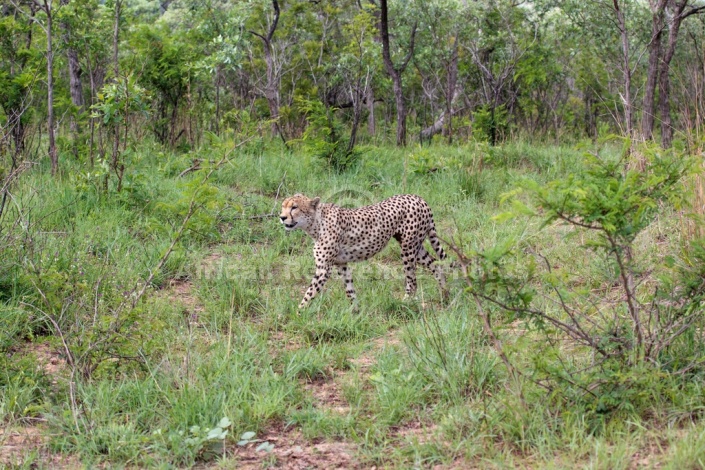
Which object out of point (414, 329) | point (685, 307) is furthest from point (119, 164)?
point (685, 307)

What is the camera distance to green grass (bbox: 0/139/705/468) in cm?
369

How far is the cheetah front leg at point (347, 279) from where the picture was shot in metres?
5.96

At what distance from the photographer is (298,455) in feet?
12.4

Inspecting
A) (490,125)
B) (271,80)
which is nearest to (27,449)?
(490,125)

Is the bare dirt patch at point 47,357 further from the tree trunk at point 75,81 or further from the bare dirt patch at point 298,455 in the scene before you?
the tree trunk at point 75,81

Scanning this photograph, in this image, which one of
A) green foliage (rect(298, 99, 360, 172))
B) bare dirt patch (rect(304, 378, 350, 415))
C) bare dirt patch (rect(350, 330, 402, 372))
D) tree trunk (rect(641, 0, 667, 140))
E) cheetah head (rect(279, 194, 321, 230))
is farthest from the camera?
green foliage (rect(298, 99, 360, 172))

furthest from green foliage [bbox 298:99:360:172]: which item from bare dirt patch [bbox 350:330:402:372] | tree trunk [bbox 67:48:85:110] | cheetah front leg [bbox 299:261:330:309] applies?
bare dirt patch [bbox 350:330:402:372]

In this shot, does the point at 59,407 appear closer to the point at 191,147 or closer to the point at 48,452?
the point at 48,452

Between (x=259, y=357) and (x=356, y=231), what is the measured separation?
1726mm

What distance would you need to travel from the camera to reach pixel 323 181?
8.52 meters

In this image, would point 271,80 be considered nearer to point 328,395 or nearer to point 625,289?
point 328,395

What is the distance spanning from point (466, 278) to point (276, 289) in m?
2.45

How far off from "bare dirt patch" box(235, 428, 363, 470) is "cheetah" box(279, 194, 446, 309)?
1.89 metres

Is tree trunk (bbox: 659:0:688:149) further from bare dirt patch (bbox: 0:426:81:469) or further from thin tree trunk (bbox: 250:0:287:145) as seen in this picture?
bare dirt patch (bbox: 0:426:81:469)
